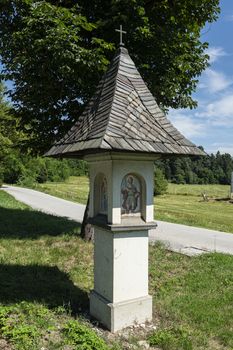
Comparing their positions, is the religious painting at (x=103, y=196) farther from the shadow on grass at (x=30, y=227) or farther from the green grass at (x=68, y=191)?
the green grass at (x=68, y=191)

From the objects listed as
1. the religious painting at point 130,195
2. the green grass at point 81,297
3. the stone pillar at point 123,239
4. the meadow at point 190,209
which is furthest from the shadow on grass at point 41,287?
the meadow at point 190,209

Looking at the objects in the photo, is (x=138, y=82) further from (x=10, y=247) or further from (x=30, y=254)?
(x=10, y=247)

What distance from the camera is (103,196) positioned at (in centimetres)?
502

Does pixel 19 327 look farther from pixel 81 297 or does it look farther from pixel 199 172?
pixel 199 172

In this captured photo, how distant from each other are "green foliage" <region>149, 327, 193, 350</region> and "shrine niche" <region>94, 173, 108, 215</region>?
165 centimetres

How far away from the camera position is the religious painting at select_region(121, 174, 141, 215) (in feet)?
15.3

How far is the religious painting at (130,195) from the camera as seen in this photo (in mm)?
4672

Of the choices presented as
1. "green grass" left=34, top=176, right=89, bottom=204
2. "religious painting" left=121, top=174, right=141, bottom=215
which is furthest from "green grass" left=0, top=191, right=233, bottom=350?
"green grass" left=34, top=176, right=89, bottom=204

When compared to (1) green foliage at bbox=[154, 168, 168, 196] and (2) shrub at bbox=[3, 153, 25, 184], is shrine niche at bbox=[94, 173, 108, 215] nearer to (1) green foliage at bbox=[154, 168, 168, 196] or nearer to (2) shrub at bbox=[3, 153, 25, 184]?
(2) shrub at bbox=[3, 153, 25, 184]

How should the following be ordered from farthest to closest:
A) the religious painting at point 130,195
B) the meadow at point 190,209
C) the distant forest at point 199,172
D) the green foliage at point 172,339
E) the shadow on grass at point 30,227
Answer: the distant forest at point 199,172 → the meadow at point 190,209 → the shadow on grass at point 30,227 → the religious painting at point 130,195 → the green foliage at point 172,339

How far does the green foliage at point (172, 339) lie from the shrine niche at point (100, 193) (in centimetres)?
165

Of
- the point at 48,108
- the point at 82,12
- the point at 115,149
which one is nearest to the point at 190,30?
the point at 82,12

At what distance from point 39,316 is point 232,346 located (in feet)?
7.77

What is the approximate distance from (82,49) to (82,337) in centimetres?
538
